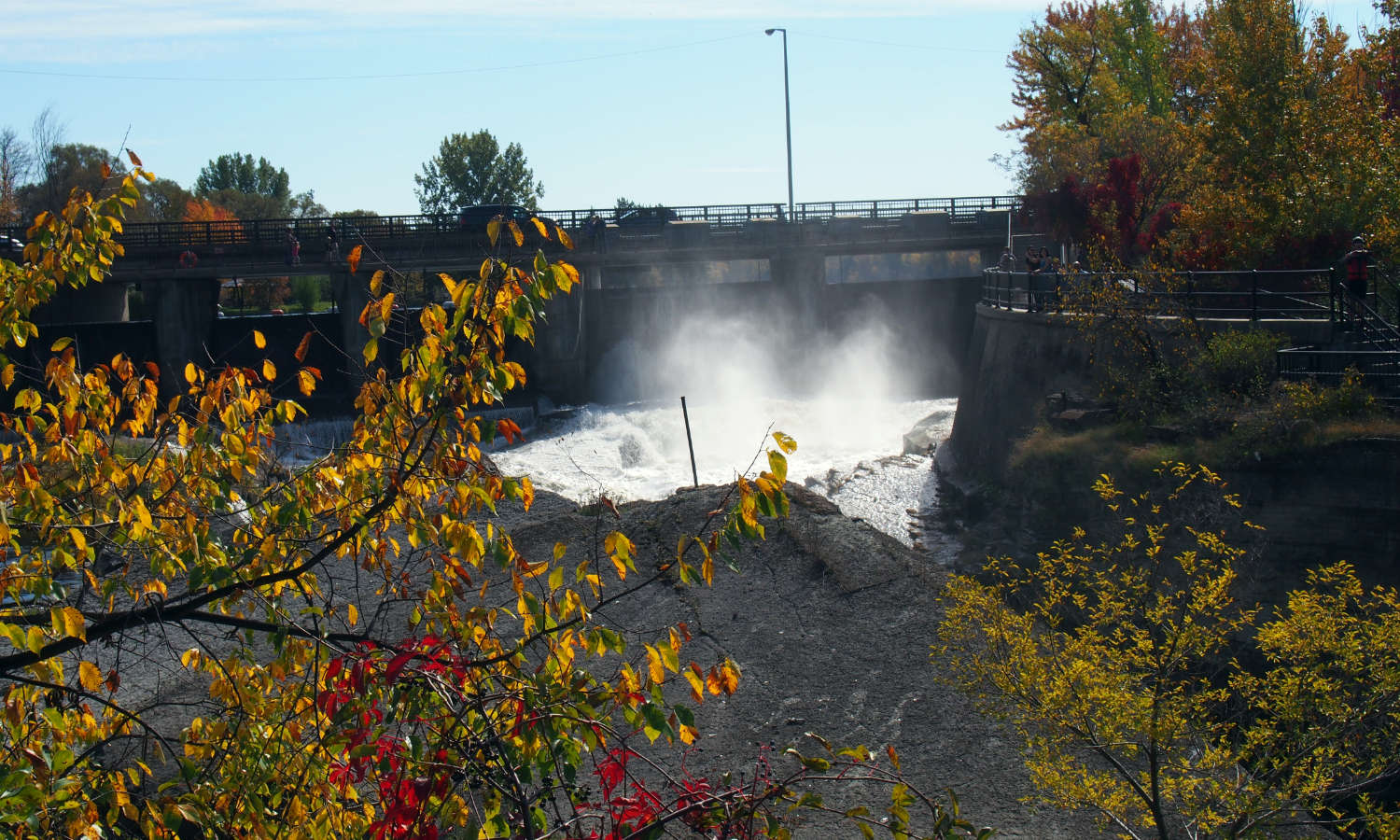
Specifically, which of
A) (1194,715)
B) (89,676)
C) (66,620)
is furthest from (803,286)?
(66,620)

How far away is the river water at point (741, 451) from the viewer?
1009 inches

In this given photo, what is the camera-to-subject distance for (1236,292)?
16.8 m

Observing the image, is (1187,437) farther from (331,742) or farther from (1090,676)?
(331,742)

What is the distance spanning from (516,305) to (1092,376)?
17.8 meters

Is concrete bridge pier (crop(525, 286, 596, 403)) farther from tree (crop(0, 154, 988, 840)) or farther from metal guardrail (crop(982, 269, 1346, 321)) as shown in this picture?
tree (crop(0, 154, 988, 840))

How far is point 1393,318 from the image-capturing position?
16.3 metres

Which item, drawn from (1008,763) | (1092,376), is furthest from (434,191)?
(1008,763)

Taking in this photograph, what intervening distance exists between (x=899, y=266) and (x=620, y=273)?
45.5 feet

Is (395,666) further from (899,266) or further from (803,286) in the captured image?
(899,266)

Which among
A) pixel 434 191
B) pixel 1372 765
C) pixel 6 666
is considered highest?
pixel 434 191

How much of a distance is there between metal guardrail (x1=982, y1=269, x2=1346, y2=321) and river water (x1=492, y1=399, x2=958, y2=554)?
6.29 metres

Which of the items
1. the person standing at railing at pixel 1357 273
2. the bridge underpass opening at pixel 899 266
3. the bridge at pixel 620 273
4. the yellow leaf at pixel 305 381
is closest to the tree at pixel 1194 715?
the yellow leaf at pixel 305 381

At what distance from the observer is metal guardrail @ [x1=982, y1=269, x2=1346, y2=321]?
16500 millimetres

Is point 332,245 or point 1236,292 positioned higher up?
point 332,245
